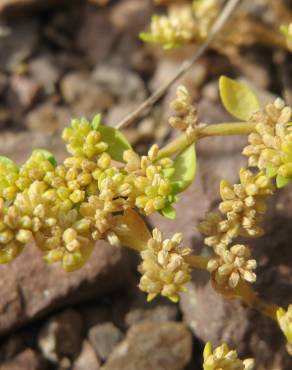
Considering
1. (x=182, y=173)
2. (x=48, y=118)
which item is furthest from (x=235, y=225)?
(x=48, y=118)

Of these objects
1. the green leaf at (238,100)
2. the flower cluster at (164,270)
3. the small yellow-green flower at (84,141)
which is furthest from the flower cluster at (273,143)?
the small yellow-green flower at (84,141)

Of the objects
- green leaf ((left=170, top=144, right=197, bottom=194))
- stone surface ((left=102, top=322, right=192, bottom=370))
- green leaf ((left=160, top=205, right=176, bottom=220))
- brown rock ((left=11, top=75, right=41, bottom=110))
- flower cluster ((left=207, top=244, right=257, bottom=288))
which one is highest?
brown rock ((left=11, top=75, right=41, bottom=110))

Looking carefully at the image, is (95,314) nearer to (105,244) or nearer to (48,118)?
(105,244)

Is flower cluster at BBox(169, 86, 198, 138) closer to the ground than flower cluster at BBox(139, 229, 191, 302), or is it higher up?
higher up

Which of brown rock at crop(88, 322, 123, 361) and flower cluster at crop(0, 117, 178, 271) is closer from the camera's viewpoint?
flower cluster at crop(0, 117, 178, 271)

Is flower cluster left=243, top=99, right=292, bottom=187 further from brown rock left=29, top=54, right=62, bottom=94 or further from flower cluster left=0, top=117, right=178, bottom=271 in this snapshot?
brown rock left=29, top=54, right=62, bottom=94

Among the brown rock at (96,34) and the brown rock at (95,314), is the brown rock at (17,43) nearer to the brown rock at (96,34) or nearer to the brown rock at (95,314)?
the brown rock at (96,34)

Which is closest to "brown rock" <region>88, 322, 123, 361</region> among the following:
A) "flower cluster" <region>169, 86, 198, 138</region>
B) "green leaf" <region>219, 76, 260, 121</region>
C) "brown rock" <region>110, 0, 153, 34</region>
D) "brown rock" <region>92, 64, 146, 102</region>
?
"flower cluster" <region>169, 86, 198, 138</region>

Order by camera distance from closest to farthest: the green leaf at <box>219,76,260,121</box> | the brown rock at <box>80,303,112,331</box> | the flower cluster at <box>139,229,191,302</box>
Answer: the flower cluster at <box>139,229,191,302</box> → the green leaf at <box>219,76,260,121</box> → the brown rock at <box>80,303,112,331</box>
